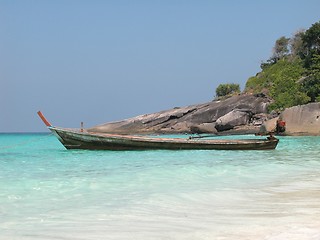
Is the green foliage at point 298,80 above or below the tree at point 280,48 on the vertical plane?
below

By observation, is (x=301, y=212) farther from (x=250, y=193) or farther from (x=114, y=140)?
(x=114, y=140)

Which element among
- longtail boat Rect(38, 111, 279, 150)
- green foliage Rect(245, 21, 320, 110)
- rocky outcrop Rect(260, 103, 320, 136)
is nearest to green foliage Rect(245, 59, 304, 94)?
green foliage Rect(245, 21, 320, 110)

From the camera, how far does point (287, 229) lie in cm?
391

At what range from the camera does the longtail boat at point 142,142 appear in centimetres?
1653

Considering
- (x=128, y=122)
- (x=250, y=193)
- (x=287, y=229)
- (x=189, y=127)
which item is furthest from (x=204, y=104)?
(x=287, y=229)

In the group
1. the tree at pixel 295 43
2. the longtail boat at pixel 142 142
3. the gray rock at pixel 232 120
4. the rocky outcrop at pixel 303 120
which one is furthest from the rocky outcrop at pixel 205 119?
the longtail boat at pixel 142 142

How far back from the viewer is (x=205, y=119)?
143 feet

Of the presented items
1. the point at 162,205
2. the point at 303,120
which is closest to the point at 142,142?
the point at 162,205

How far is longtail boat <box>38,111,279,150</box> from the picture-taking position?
16.5 meters

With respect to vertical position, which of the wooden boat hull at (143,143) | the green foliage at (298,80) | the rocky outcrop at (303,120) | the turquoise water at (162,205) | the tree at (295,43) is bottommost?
the turquoise water at (162,205)

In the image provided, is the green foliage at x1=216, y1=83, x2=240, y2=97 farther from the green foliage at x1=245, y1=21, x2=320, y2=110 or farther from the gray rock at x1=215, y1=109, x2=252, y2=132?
the gray rock at x1=215, y1=109, x2=252, y2=132

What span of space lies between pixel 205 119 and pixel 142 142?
88.5 feet

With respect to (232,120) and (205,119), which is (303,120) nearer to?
(232,120)

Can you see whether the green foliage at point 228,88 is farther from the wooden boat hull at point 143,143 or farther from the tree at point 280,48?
the wooden boat hull at point 143,143
